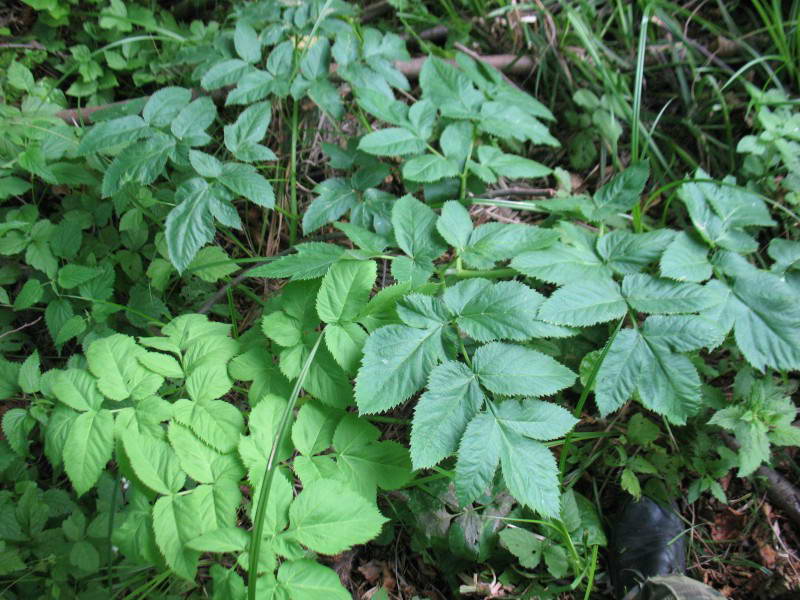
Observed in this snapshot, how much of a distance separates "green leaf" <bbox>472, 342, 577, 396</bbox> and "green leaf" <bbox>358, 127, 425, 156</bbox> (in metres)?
0.67

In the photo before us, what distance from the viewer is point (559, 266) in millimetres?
1283

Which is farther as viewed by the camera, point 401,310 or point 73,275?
point 73,275

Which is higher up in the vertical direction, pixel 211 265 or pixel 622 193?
pixel 622 193

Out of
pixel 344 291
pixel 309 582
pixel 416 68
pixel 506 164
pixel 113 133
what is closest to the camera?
pixel 309 582

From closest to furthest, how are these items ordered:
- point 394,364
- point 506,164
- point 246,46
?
point 394,364, point 506,164, point 246,46

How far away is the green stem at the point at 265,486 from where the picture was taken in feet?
3.14

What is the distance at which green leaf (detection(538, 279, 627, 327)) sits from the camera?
1.16 m

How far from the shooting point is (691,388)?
1120 millimetres

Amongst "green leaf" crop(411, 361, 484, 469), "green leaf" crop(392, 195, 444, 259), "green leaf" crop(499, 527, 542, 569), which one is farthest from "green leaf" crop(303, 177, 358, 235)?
"green leaf" crop(499, 527, 542, 569)

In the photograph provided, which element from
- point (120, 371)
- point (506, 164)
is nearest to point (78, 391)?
point (120, 371)

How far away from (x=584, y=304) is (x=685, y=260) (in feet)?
1.02

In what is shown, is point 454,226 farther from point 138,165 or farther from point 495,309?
point 138,165

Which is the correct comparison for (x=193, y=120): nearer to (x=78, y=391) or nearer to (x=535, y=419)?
(x=78, y=391)

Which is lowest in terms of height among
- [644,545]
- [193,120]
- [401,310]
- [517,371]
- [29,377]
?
[644,545]
